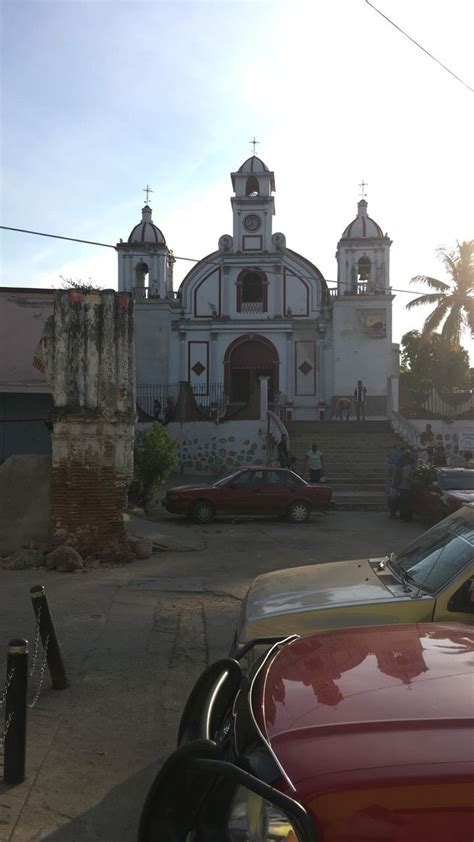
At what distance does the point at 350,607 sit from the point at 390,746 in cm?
212

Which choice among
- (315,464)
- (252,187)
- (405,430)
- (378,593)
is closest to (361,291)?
(252,187)

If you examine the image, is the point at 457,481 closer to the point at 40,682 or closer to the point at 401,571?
the point at 401,571

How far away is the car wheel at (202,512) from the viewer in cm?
1502

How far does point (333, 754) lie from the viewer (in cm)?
203

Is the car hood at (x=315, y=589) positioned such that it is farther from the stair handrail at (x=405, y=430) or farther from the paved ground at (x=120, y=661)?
the stair handrail at (x=405, y=430)

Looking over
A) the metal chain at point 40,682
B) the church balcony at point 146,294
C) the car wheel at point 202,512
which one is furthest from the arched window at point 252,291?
the metal chain at point 40,682

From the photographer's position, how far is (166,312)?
3152cm

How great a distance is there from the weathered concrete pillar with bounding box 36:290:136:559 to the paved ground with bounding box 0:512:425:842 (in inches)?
27.3

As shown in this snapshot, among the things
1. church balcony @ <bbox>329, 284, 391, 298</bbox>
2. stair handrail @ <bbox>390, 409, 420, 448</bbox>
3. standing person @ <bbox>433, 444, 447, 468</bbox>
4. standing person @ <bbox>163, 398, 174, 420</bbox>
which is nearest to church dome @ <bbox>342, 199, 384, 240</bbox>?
church balcony @ <bbox>329, 284, 391, 298</bbox>

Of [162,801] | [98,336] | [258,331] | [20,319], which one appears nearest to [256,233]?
[258,331]

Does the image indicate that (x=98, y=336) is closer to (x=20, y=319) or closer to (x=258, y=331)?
(x=20, y=319)

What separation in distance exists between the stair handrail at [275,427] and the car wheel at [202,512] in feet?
25.2

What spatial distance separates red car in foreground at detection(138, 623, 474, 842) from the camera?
1.88 metres

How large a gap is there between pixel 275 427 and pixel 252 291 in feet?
34.5
